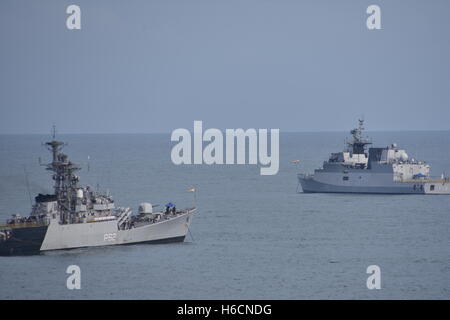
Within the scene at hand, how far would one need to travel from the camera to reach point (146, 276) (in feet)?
204

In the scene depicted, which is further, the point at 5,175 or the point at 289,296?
the point at 5,175

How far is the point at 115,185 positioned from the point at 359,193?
92.0ft

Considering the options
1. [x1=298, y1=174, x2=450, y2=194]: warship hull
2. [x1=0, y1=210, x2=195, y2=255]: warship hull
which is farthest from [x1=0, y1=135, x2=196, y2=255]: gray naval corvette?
[x1=298, y1=174, x2=450, y2=194]: warship hull

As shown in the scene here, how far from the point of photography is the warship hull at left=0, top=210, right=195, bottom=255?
6719 centimetres

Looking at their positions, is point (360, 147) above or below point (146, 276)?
above

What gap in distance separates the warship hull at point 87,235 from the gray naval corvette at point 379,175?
37.6 metres

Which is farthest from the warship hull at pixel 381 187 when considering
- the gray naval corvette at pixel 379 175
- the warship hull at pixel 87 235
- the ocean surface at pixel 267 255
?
the warship hull at pixel 87 235

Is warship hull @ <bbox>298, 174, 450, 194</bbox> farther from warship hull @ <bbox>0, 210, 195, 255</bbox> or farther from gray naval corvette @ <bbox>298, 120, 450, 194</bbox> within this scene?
warship hull @ <bbox>0, 210, 195, 255</bbox>

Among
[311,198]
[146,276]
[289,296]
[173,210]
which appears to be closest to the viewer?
[289,296]

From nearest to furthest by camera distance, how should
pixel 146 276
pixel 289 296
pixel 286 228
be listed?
pixel 289 296 → pixel 146 276 → pixel 286 228

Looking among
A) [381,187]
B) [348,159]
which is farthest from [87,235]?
[381,187]
